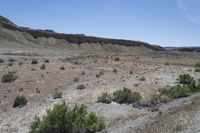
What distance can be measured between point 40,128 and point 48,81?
1290 centimetres

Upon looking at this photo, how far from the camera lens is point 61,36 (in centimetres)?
11025

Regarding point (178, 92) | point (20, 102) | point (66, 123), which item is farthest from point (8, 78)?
point (66, 123)

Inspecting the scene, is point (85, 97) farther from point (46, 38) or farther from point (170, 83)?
point (46, 38)

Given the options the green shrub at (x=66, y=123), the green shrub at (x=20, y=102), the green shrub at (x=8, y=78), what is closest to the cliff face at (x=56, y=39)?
the green shrub at (x=8, y=78)

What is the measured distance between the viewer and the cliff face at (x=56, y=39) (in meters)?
99.2

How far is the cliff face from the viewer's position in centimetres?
9917

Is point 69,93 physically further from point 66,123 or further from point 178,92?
Answer: point 66,123

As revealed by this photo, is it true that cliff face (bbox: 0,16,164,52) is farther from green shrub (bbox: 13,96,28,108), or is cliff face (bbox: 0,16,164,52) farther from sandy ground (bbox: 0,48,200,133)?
green shrub (bbox: 13,96,28,108)

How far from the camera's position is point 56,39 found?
10781 cm

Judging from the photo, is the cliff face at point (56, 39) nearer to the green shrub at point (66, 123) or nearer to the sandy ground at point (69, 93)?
the sandy ground at point (69, 93)

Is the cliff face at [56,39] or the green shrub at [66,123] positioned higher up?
the green shrub at [66,123]

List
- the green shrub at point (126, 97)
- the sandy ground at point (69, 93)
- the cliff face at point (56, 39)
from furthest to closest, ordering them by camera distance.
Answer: the cliff face at point (56, 39)
the green shrub at point (126, 97)
the sandy ground at point (69, 93)

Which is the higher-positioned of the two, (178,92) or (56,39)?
(178,92)

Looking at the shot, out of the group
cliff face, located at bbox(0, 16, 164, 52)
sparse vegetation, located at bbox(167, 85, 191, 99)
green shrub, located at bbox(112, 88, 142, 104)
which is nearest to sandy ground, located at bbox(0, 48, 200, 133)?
green shrub, located at bbox(112, 88, 142, 104)
